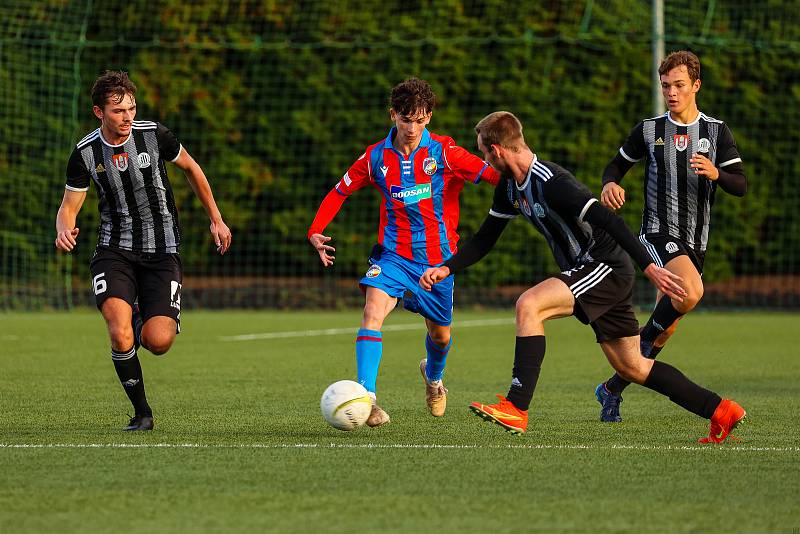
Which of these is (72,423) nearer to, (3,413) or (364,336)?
(3,413)

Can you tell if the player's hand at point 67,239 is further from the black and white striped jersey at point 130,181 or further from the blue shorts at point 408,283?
the blue shorts at point 408,283

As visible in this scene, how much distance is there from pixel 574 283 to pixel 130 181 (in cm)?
246

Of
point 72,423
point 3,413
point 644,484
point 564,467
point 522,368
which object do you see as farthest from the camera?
point 3,413

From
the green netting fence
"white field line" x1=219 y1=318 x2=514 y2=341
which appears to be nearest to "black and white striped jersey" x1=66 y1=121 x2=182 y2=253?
"white field line" x1=219 y1=318 x2=514 y2=341

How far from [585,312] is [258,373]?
4190mm

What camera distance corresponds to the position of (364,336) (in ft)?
23.7

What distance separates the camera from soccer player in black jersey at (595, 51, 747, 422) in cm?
777

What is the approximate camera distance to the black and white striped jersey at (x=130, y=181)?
721 centimetres

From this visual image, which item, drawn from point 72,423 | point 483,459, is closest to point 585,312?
point 483,459

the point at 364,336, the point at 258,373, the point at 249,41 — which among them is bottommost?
the point at 258,373

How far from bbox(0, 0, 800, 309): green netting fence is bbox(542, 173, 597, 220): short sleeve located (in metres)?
11.0

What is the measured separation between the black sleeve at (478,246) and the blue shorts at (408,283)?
2.82 feet

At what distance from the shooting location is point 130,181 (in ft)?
23.8

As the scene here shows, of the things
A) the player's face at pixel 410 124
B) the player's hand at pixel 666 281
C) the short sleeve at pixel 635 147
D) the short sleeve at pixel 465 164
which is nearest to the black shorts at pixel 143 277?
the player's face at pixel 410 124
